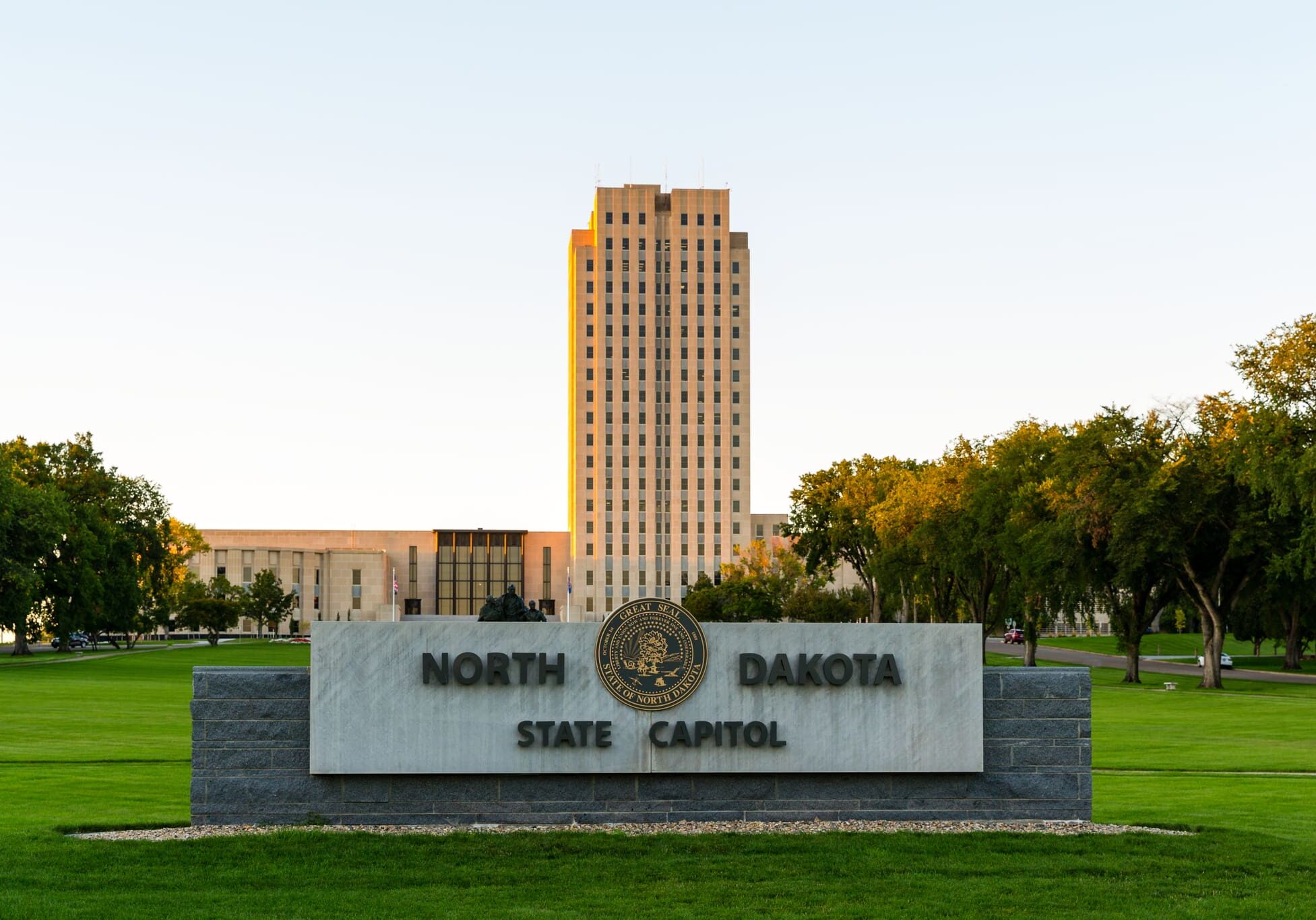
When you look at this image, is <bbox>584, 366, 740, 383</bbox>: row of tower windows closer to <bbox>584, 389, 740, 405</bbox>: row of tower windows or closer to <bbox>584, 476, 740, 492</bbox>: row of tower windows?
<bbox>584, 389, 740, 405</bbox>: row of tower windows

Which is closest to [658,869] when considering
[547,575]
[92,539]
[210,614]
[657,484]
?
[92,539]

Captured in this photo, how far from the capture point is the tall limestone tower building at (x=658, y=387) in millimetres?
184500

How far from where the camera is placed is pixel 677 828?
15.1m

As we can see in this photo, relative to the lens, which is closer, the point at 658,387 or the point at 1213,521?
the point at 1213,521

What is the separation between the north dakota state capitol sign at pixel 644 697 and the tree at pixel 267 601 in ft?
444

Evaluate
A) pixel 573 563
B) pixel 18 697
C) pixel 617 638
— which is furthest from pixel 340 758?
pixel 573 563

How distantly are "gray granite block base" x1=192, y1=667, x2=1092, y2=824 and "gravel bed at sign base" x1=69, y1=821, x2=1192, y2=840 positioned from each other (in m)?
0.12

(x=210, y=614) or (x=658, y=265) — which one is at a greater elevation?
(x=658, y=265)

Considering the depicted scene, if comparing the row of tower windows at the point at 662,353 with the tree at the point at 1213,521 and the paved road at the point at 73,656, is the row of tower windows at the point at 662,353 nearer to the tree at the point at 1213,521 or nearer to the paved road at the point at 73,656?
the paved road at the point at 73,656

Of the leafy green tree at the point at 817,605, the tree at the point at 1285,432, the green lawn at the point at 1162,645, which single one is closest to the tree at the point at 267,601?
the leafy green tree at the point at 817,605

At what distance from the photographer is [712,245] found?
186 m

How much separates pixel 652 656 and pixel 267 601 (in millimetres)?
141439

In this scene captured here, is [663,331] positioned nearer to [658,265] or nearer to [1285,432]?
[658,265]

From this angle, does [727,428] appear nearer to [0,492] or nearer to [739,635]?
[0,492]
